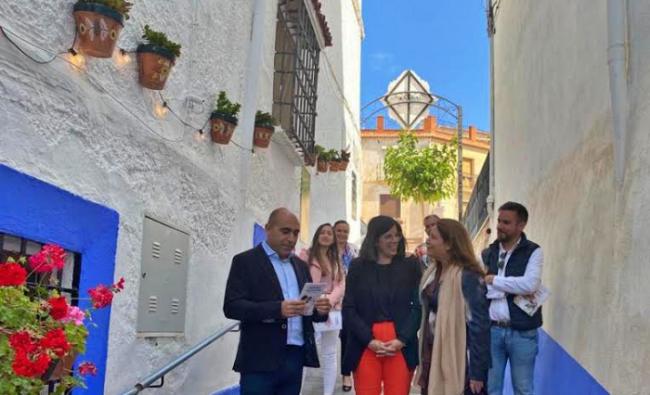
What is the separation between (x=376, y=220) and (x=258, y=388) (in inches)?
50.1

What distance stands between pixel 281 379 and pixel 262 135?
11.9ft

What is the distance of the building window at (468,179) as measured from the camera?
1432 inches

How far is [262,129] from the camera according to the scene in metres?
7.05

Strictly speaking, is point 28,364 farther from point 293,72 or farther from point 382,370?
point 293,72

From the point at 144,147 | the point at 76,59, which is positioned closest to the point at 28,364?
the point at 76,59

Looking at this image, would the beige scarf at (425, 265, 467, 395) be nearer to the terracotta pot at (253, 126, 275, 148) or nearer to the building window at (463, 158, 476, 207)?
the terracotta pot at (253, 126, 275, 148)

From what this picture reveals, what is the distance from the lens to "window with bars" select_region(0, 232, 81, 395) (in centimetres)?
316

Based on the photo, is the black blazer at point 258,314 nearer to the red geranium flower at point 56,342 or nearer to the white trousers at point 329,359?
the red geranium flower at point 56,342

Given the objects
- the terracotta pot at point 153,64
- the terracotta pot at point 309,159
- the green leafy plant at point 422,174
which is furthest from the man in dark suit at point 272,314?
the green leafy plant at point 422,174

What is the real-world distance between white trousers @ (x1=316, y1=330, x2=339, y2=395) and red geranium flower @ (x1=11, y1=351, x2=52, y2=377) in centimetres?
435

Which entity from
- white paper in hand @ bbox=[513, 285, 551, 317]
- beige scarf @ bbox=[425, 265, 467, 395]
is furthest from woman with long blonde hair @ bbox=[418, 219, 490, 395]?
white paper in hand @ bbox=[513, 285, 551, 317]

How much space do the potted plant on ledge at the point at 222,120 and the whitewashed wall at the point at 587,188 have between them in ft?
8.69

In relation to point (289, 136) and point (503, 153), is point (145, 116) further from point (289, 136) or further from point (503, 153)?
point (503, 153)

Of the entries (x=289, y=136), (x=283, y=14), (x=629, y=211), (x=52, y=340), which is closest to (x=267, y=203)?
(x=289, y=136)
